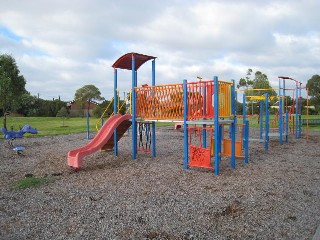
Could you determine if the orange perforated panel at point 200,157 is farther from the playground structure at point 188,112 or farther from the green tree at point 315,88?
the green tree at point 315,88

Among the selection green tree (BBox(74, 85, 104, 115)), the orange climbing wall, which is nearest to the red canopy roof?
the orange climbing wall

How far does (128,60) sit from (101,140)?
3045 millimetres

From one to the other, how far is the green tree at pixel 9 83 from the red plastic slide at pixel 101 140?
31.2ft

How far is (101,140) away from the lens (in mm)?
9883

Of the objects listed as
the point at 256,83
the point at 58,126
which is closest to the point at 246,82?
the point at 256,83

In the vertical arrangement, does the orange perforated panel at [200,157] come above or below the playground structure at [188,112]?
below

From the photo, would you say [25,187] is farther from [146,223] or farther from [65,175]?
[146,223]

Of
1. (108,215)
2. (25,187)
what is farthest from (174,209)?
(25,187)

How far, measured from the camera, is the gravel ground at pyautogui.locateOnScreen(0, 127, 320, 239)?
4469 millimetres

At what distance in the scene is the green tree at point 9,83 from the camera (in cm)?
1764

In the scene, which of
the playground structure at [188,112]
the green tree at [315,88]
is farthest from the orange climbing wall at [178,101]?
the green tree at [315,88]

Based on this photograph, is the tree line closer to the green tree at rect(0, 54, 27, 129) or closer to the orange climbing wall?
the green tree at rect(0, 54, 27, 129)

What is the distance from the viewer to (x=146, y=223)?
4.73 meters

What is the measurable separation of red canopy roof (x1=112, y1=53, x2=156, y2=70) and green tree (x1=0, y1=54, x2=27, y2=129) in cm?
940
